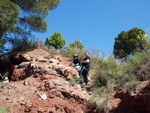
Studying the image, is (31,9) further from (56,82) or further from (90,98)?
(90,98)

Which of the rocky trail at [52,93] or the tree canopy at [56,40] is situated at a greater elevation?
the tree canopy at [56,40]

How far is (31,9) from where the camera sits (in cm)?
980

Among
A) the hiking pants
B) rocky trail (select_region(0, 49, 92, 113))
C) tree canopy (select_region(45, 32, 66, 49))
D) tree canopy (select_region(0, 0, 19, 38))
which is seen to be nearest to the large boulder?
rocky trail (select_region(0, 49, 92, 113))

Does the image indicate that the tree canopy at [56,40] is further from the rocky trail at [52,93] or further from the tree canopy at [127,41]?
the rocky trail at [52,93]

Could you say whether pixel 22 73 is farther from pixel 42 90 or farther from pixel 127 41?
pixel 127 41

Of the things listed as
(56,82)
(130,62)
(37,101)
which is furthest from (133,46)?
(37,101)

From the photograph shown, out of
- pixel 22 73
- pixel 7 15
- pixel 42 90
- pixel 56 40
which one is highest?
pixel 56 40

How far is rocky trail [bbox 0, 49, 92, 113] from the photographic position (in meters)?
5.77

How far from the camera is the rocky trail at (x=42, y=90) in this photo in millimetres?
5765

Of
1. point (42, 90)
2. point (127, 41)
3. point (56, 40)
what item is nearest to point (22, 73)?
point (42, 90)

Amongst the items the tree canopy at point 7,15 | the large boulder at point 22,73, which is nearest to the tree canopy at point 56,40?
the tree canopy at point 7,15

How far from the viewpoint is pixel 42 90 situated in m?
6.67

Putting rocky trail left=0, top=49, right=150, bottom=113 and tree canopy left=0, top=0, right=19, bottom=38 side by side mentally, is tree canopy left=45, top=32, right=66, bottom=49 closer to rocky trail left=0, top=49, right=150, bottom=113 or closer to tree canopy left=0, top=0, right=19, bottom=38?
rocky trail left=0, top=49, right=150, bottom=113

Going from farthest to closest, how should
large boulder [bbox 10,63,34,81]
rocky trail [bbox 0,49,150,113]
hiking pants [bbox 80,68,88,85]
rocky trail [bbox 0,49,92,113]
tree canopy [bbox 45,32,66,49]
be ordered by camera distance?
tree canopy [bbox 45,32,66,49], large boulder [bbox 10,63,34,81], hiking pants [bbox 80,68,88,85], rocky trail [bbox 0,49,92,113], rocky trail [bbox 0,49,150,113]
